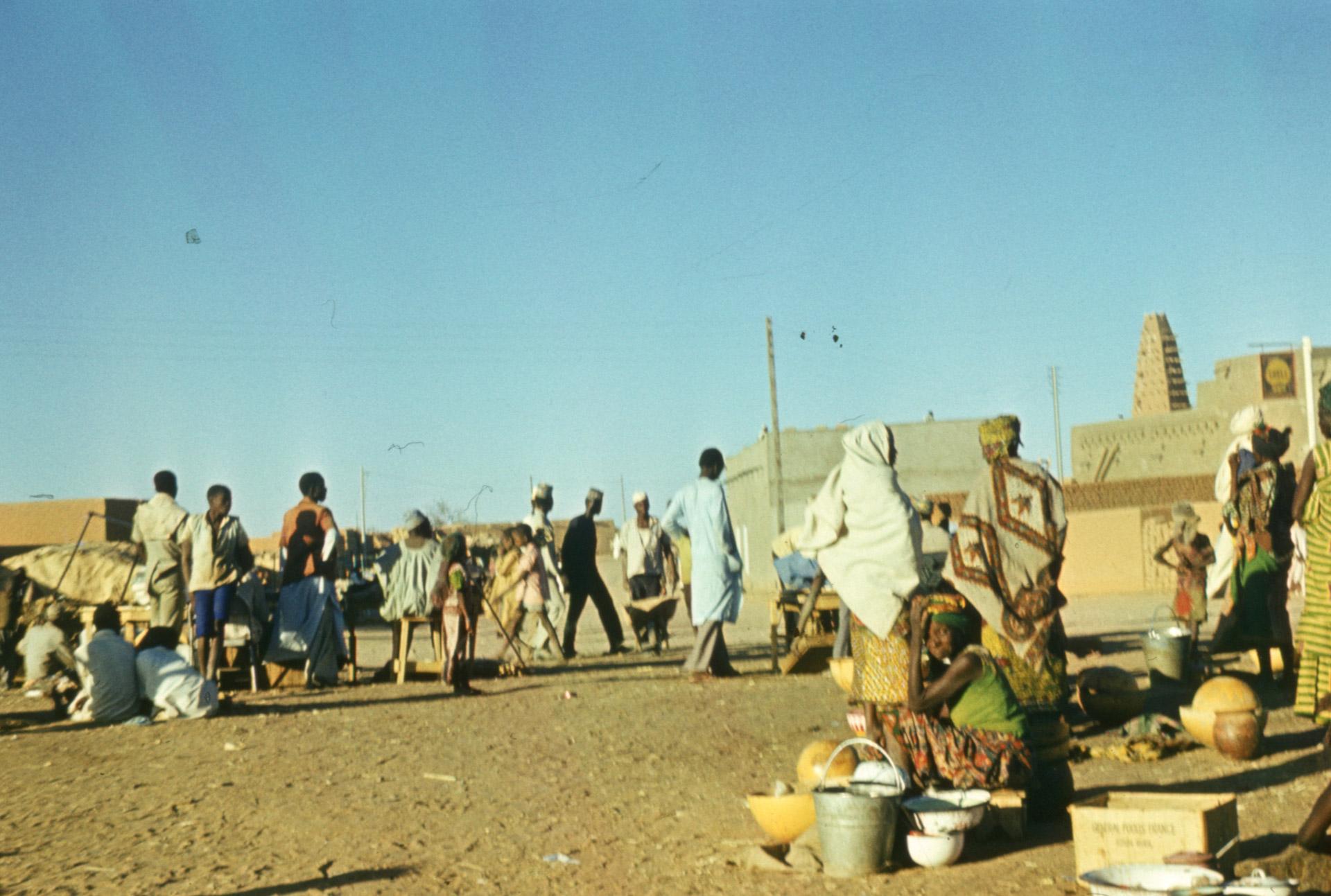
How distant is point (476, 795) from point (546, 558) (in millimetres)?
9388

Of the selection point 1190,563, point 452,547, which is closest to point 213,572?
point 452,547

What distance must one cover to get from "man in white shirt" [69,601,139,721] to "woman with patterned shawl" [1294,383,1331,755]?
823 cm

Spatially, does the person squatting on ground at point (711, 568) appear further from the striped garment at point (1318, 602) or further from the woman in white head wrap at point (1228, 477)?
the striped garment at point (1318, 602)

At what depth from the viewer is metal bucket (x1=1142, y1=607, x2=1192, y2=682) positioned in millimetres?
10102

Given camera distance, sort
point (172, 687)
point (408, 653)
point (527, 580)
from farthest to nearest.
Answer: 1. point (527, 580)
2. point (408, 653)
3. point (172, 687)

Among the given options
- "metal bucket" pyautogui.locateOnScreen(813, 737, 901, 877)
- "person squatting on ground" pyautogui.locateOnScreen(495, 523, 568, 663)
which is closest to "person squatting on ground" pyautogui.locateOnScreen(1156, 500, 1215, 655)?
"person squatting on ground" pyautogui.locateOnScreen(495, 523, 568, 663)

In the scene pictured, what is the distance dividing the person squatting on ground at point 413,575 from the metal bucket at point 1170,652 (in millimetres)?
6259

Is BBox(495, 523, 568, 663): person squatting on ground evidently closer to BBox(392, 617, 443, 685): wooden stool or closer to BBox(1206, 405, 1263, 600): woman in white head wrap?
BBox(392, 617, 443, 685): wooden stool

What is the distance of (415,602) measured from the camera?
1303cm

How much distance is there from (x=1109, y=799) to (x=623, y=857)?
2005mm

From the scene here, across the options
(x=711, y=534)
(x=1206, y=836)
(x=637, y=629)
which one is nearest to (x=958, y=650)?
(x=1206, y=836)

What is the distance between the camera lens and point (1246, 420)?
10922mm

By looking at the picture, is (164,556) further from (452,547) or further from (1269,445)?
(1269,445)

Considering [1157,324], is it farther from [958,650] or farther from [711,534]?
[958,650]
